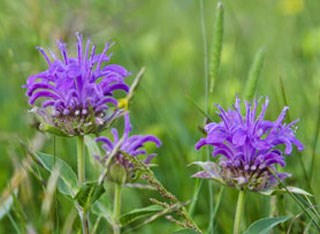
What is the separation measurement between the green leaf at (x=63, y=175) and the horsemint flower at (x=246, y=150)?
10.2 inches

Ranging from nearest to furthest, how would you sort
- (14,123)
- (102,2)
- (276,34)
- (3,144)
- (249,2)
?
(3,144) → (14,123) → (102,2) → (276,34) → (249,2)

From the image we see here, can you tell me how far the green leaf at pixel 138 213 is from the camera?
1.34 metres

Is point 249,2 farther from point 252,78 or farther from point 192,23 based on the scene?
point 252,78

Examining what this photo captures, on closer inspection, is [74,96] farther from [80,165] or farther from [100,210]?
[100,210]

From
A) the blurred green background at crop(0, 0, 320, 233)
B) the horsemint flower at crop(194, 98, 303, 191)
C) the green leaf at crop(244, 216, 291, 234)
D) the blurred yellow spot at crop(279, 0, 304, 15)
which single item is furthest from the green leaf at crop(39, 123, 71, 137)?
the blurred yellow spot at crop(279, 0, 304, 15)

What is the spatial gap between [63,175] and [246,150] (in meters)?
0.38

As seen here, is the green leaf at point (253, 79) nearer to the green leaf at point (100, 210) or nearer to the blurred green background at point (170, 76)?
the blurred green background at point (170, 76)

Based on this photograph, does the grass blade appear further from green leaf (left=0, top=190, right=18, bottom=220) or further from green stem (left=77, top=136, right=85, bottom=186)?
green leaf (left=0, top=190, right=18, bottom=220)

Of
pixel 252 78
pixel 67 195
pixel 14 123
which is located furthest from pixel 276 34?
pixel 67 195

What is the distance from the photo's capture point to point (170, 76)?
3.43 m

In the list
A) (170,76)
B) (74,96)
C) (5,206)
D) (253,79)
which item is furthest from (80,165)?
(170,76)

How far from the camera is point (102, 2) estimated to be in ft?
9.69

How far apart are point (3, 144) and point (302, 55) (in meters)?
1.36

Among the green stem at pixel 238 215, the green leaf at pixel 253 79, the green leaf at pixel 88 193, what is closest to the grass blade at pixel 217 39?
the green leaf at pixel 253 79
